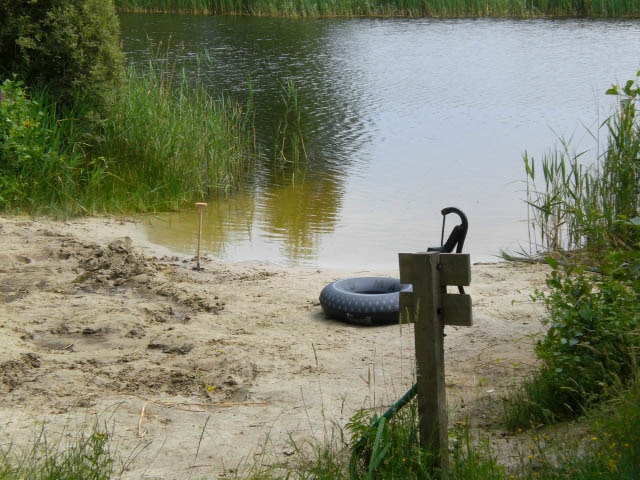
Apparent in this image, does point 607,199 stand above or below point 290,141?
below

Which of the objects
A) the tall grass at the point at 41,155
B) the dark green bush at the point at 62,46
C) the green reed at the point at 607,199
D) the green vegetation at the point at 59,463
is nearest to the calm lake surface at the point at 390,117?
the green reed at the point at 607,199

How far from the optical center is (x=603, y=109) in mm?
15117

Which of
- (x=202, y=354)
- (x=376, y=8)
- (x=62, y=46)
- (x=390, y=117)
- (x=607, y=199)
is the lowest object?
(x=202, y=354)

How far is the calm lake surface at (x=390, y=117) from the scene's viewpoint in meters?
9.84

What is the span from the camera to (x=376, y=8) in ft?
96.0

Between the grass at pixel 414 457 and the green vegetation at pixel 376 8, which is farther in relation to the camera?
the green vegetation at pixel 376 8

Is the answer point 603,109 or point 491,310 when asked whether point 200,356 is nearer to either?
point 491,310

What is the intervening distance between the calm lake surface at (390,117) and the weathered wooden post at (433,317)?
4978 millimetres

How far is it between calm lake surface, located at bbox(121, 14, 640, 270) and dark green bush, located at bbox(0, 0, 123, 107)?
5.94ft

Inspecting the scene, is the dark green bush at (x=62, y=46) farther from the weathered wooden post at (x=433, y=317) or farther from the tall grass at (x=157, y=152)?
the weathered wooden post at (x=433, y=317)

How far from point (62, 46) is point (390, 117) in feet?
25.5

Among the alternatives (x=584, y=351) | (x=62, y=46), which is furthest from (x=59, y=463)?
(x=62, y=46)

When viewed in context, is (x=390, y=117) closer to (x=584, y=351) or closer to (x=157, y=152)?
(x=157, y=152)

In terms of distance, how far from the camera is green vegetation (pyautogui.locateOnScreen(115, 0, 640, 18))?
2831 centimetres
